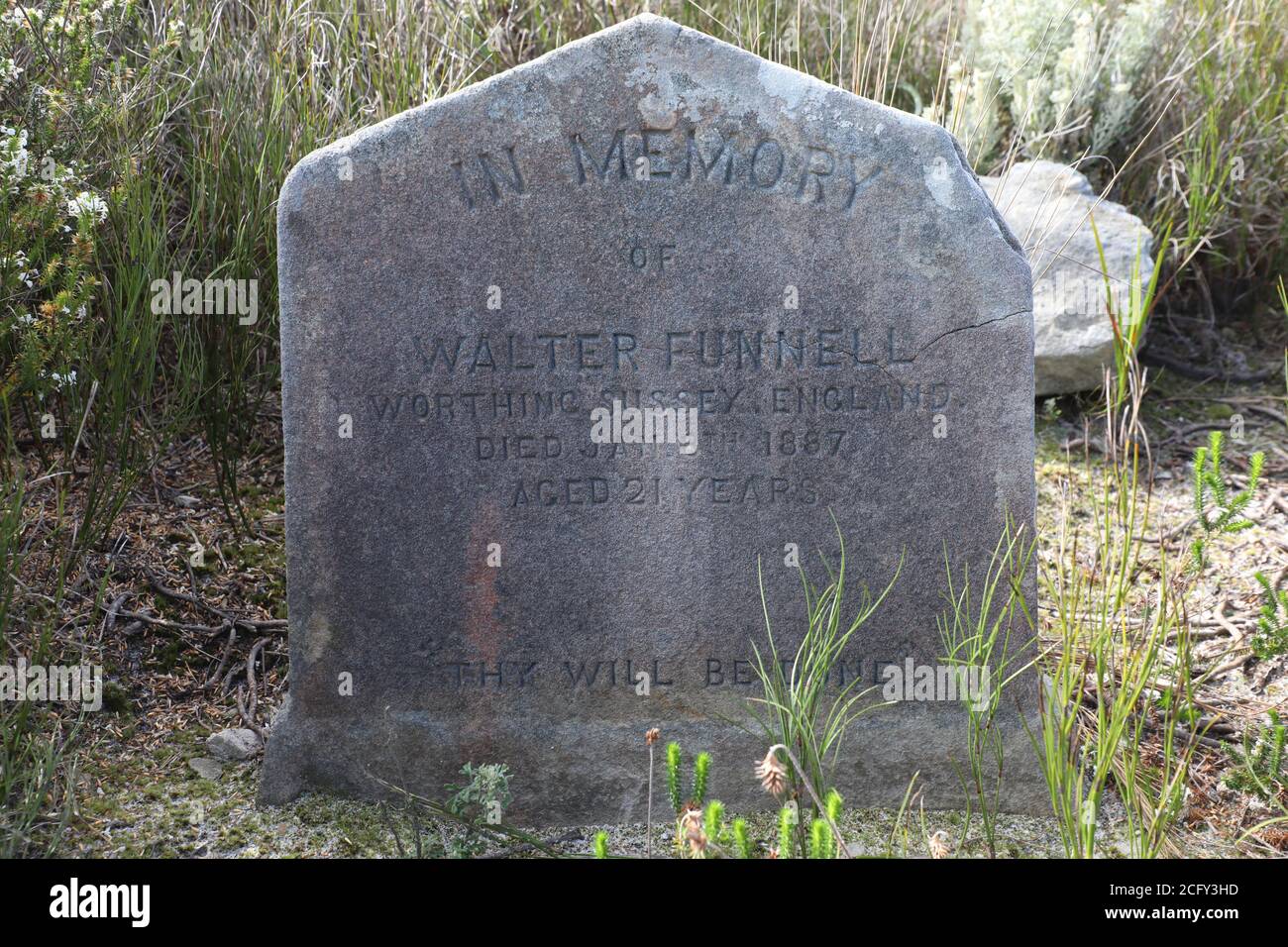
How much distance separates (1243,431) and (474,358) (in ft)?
9.08

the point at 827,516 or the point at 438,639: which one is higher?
the point at 827,516

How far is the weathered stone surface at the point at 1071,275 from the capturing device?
12.5 ft

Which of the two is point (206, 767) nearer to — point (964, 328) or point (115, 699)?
point (115, 699)

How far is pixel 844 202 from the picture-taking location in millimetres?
2311

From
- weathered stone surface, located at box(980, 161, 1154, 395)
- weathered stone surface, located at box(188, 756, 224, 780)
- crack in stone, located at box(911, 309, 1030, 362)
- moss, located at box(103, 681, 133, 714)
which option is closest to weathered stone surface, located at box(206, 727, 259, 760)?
weathered stone surface, located at box(188, 756, 224, 780)

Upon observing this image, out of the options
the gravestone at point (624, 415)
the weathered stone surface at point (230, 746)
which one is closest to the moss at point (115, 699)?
the weathered stone surface at point (230, 746)

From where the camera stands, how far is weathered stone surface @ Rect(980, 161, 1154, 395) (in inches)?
150

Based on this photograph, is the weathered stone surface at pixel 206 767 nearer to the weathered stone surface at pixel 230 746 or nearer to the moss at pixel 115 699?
the weathered stone surface at pixel 230 746

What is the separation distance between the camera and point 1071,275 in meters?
3.88

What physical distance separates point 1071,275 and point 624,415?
2.14m

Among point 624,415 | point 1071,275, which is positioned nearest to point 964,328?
point 624,415

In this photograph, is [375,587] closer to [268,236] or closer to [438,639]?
[438,639]

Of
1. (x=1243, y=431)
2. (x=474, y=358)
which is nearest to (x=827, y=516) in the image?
(x=474, y=358)

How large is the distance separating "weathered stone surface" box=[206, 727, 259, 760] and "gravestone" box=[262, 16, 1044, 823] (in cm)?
25
